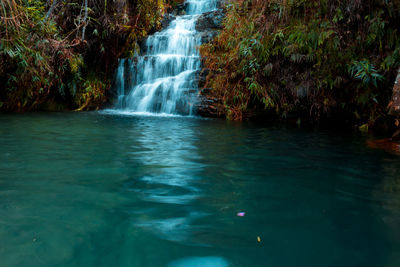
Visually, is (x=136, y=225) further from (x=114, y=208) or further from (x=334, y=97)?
(x=334, y=97)

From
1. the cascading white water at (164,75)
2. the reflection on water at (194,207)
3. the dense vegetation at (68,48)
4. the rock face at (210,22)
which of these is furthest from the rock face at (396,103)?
the rock face at (210,22)

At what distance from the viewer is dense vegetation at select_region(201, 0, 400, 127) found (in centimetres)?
510

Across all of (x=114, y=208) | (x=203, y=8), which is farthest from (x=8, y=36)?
(x=203, y=8)

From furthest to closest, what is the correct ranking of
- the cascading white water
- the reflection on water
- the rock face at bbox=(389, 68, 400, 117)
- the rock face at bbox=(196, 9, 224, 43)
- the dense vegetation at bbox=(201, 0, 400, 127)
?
the rock face at bbox=(196, 9, 224, 43)
the cascading white water
the dense vegetation at bbox=(201, 0, 400, 127)
the rock face at bbox=(389, 68, 400, 117)
the reflection on water

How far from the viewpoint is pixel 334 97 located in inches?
241

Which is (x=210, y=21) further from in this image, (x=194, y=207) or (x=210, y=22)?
(x=194, y=207)

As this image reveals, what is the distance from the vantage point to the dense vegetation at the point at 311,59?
5098 mm

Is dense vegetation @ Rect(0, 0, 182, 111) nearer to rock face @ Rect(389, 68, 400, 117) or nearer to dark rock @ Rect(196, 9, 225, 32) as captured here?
dark rock @ Rect(196, 9, 225, 32)

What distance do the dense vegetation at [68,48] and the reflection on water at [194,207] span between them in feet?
16.0

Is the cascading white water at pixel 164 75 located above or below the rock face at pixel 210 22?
below

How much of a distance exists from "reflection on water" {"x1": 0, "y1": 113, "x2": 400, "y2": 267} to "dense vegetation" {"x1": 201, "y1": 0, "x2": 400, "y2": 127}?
2518 mm

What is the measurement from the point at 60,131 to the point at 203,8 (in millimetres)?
10449

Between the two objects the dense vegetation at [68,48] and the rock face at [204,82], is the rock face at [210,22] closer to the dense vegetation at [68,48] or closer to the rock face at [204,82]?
the rock face at [204,82]

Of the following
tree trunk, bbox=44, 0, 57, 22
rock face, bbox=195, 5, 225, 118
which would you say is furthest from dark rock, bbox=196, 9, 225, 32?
tree trunk, bbox=44, 0, 57, 22
